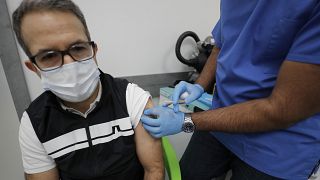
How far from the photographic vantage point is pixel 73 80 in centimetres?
83

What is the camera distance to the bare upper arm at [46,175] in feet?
3.13

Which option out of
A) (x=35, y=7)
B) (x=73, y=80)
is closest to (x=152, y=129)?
(x=73, y=80)

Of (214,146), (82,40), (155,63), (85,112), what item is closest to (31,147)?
(85,112)

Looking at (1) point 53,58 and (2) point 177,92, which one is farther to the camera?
(2) point 177,92

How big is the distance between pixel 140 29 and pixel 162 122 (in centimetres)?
94

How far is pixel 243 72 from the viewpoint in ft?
2.98

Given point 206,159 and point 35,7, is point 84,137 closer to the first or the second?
point 35,7

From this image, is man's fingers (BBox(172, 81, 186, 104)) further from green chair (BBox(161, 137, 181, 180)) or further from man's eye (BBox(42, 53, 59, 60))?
man's eye (BBox(42, 53, 59, 60))

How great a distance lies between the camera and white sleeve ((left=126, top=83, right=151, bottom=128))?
3.25ft

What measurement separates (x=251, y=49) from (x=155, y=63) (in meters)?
1.00

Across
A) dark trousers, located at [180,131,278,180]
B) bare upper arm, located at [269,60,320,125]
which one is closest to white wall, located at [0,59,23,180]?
dark trousers, located at [180,131,278,180]

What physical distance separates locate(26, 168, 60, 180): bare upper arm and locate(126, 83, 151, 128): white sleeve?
15.6 inches

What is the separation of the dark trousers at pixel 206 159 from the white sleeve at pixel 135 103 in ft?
1.43

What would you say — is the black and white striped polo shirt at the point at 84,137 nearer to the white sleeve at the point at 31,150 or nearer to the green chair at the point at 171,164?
the white sleeve at the point at 31,150
